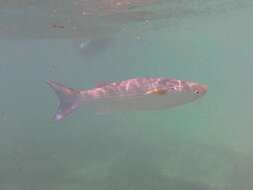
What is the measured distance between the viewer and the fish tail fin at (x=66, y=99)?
768 centimetres

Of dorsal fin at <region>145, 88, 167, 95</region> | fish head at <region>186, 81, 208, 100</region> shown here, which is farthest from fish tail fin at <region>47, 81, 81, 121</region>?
fish head at <region>186, 81, 208, 100</region>

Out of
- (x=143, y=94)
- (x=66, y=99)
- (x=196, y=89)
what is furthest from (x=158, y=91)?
(x=66, y=99)

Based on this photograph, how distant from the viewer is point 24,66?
389ft

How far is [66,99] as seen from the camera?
8055 mm

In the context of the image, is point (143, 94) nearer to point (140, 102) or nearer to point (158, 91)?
point (140, 102)

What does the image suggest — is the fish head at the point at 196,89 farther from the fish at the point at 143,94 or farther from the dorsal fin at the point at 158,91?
the dorsal fin at the point at 158,91

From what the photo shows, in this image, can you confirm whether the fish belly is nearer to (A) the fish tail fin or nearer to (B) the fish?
(B) the fish

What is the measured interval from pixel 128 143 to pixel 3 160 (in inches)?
318

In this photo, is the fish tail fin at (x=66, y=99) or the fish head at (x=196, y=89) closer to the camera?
the fish head at (x=196, y=89)

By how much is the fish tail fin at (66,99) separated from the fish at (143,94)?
35cm

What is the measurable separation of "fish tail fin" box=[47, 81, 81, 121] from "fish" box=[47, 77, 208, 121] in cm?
35

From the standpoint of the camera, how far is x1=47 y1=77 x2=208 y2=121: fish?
659 cm

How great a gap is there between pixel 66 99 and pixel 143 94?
6.26 ft

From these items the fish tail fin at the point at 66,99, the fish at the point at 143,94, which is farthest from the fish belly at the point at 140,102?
the fish tail fin at the point at 66,99
